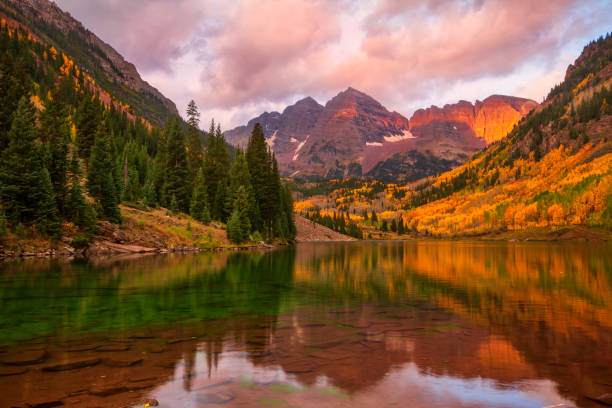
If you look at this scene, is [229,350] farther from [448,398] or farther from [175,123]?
[175,123]

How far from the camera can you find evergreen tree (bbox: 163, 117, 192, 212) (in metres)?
85.2

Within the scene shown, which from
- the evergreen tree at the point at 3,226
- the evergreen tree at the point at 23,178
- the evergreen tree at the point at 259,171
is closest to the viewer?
the evergreen tree at the point at 3,226

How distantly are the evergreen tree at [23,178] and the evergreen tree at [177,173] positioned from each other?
35737mm

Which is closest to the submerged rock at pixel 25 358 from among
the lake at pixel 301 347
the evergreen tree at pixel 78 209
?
the lake at pixel 301 347

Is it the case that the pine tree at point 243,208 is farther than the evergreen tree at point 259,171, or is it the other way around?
the evergreen tree at point 259,171

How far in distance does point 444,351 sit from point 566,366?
10.7 ft

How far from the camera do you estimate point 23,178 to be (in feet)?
155

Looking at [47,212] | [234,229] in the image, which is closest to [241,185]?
[234,229]

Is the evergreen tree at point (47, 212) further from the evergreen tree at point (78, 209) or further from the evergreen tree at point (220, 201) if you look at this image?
the evergreen tree at point (220, 201)

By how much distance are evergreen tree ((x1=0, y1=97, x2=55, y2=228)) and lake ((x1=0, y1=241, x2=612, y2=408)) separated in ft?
96.5

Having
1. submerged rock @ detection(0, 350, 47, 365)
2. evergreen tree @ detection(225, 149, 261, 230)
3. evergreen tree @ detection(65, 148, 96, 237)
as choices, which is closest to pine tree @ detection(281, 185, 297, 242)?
evergreen tree @ detection(225, 149, 261, 230)

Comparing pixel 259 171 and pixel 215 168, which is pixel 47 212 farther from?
pixel 259 171

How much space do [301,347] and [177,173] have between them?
8237cm

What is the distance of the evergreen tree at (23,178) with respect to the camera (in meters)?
46.3
